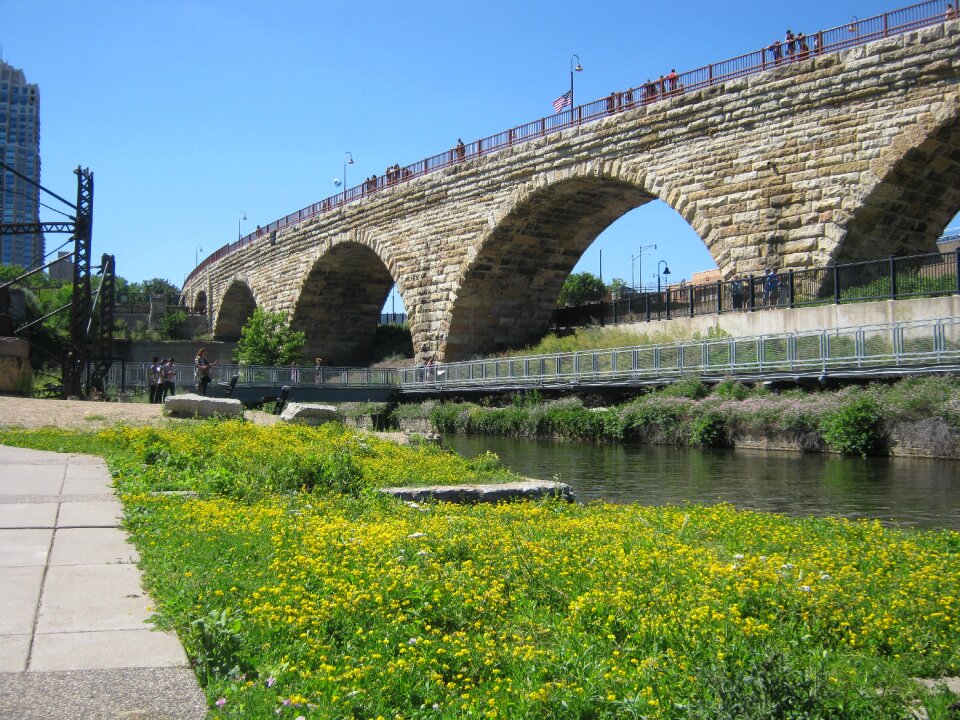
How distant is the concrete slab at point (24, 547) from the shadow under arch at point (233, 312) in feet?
171

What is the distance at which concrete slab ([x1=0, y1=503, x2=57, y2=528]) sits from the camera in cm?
631

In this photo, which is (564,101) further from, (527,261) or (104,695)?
(104,695)

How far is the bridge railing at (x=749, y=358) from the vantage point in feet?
55.2

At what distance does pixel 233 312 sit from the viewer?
60.6 metres

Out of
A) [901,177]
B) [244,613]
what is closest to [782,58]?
[901,177]

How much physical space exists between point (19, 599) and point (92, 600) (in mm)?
335

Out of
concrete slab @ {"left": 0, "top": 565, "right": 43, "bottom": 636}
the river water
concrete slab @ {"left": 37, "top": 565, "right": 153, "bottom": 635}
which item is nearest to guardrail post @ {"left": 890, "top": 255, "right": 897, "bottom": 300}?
the river water

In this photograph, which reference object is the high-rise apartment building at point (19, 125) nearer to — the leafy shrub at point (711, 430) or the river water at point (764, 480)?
the leafy shrub at point (711, 430)

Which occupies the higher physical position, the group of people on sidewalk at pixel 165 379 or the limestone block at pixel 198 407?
the group of people on sidewalk at pixel 165 379

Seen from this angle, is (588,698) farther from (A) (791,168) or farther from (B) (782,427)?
(A) (791,168)

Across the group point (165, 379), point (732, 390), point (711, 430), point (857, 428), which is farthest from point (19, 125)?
point (857, 428)

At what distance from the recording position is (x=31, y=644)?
375cm

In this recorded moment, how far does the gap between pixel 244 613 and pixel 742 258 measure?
20539 millimetres

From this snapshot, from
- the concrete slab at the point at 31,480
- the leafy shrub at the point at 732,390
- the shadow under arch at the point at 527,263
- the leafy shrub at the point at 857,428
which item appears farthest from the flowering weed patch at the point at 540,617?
the shadow under arch at the point at 527,263
